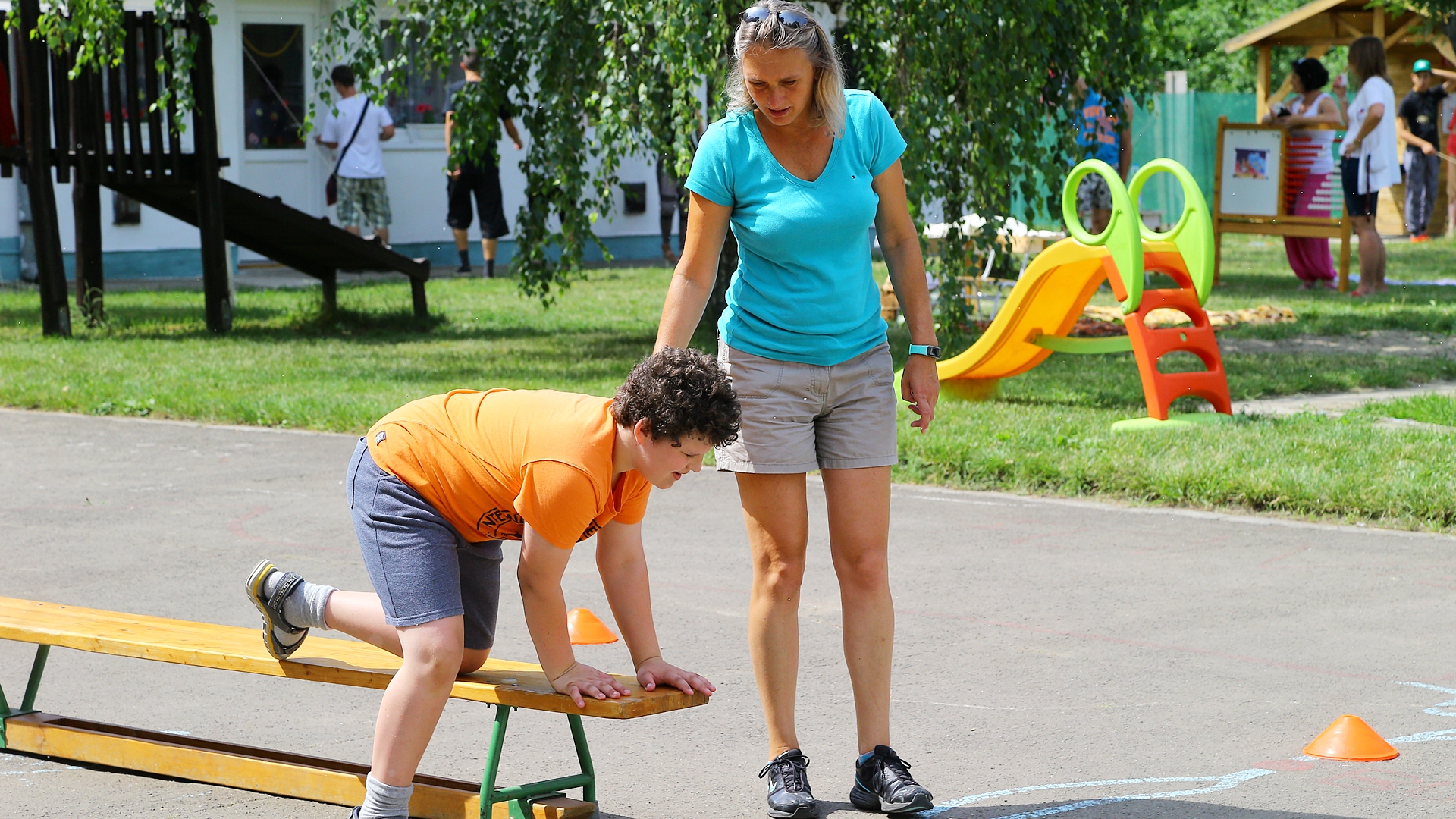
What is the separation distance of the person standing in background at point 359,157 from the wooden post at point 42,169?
14.7ft

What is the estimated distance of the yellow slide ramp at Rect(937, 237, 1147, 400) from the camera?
914 cm

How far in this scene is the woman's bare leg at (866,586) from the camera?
3.90 meters

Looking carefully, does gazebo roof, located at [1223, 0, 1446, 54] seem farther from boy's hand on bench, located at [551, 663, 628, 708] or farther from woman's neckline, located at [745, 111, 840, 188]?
boy's hand on bench, located at [551, 663, 628, 708]

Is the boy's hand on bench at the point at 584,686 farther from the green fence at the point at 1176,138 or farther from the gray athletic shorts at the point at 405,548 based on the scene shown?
the green fence at the point at 1176,138

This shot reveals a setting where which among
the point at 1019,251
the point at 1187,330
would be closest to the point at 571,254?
the point at 1187,330

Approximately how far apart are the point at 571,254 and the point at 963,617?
699cm

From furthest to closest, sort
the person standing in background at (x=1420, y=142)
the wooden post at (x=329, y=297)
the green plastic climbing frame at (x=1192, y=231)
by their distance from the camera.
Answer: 1. the person standing in background at (x=1420, y=142)
2. the wooden post at (x=329, y=297)
3. the green plastic climbing frame at (x=1192, y=231)

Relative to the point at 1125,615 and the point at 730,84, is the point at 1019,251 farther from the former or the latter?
the point at 730,84

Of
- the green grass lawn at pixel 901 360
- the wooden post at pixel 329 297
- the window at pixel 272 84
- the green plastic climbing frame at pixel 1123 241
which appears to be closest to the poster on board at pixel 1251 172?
the green grass lawn at pixel 901 360

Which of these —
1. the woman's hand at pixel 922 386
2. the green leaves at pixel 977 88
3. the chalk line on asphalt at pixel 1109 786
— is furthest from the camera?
the green leaves at pixel 977 88

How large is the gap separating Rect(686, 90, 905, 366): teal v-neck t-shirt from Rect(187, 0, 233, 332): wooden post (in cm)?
1042

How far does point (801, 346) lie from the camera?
3902 millimetres

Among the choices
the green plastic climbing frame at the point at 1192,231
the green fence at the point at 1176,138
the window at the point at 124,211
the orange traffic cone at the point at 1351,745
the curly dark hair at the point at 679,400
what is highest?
the green fence at the point at 1176,138

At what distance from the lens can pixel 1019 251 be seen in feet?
56.9
